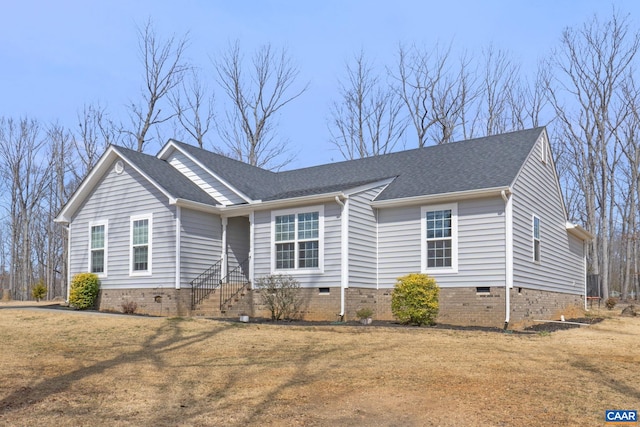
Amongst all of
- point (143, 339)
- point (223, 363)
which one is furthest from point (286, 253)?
point (223, 363)

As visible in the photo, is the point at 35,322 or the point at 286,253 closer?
the point at 35,322

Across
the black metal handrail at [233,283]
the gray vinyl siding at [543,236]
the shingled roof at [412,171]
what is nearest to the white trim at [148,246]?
the black metal handrail at [233,283]

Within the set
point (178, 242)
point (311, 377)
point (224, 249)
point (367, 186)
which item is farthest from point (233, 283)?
point (311, 377)

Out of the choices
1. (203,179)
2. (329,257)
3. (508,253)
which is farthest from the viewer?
(203,179)

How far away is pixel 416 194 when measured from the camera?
17047 mm

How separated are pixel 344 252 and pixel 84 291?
8.89 m

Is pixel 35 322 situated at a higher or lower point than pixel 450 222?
lower

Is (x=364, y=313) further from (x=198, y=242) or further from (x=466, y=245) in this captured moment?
(x=198, y=242)

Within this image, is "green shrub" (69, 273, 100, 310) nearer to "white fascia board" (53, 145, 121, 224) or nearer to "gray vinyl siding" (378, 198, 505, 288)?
"white fascia board" (53, 145, 121, 224)

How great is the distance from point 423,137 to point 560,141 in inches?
399

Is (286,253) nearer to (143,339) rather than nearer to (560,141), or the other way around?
(143,339)

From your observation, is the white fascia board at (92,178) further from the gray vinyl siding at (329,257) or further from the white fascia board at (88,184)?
the gray vinyl siding at (329,257)

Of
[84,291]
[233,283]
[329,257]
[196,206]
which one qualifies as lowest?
[84,291]

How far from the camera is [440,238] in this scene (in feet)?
54.5
